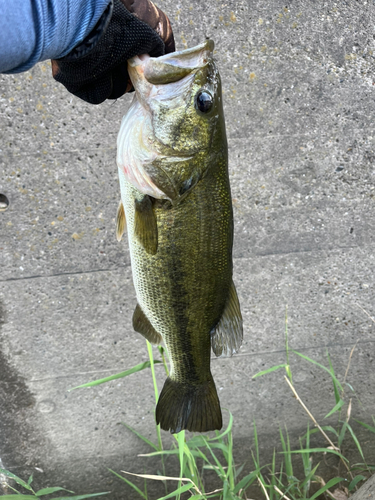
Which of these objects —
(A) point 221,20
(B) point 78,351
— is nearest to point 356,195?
(A) point 221,20

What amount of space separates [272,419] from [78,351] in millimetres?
1354

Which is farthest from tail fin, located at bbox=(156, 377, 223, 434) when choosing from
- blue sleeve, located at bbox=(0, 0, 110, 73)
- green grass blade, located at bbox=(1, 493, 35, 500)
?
blue sleeve, located at bbox=(0, 0, 110, 73)

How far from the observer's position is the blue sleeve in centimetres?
90

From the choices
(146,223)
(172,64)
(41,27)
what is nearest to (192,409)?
(146,223)

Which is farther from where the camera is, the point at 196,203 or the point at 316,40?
the point at 316,40

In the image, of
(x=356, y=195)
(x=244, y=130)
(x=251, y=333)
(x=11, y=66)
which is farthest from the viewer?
(x=251, y=333)

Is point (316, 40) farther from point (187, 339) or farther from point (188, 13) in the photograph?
point (187, 339)

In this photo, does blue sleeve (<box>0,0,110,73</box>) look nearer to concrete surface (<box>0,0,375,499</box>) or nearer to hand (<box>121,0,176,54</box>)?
hand (<box>121,0,176,54</box>)

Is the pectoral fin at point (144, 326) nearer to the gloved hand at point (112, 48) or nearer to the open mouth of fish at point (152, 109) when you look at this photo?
the open mouth of fish at point (152, 109)

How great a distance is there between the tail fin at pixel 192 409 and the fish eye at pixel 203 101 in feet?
3.46

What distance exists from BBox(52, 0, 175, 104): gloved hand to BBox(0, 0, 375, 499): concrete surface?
2.19ft

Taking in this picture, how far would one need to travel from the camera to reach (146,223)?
130cm

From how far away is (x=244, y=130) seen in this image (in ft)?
6.73

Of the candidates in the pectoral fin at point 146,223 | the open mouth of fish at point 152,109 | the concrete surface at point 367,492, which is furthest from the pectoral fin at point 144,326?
the concrete surface at point 367,492
